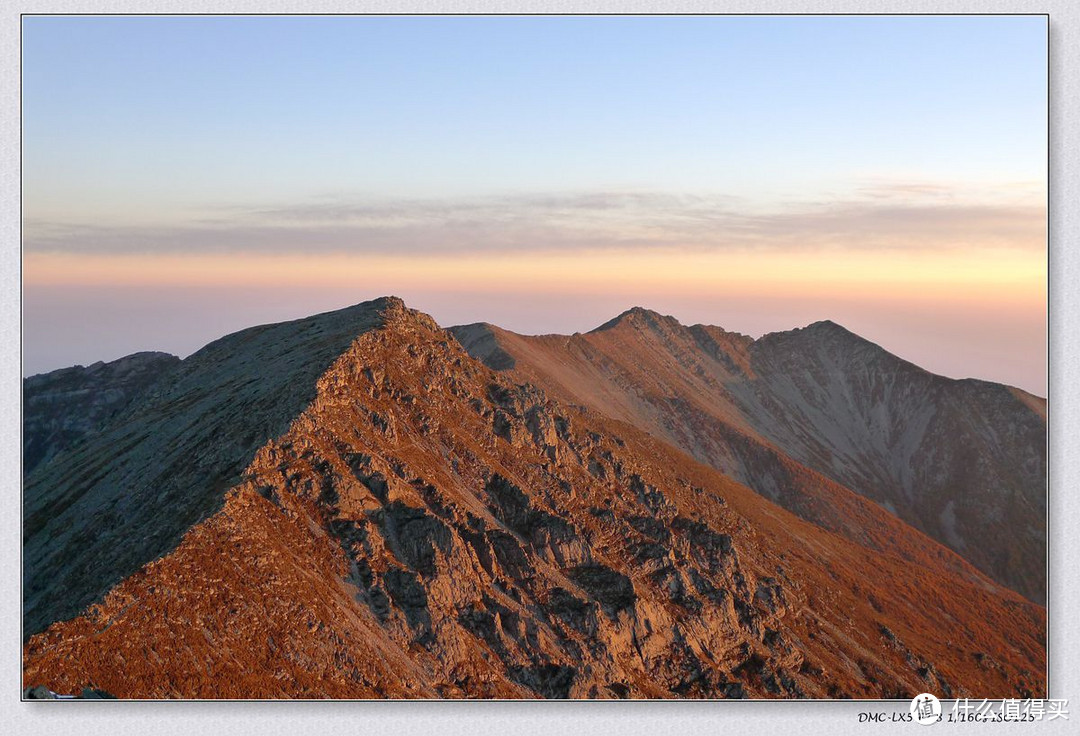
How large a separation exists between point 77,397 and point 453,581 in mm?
97523

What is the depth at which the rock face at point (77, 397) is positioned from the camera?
148 m

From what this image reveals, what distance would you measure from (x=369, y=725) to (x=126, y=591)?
1387 centimetres

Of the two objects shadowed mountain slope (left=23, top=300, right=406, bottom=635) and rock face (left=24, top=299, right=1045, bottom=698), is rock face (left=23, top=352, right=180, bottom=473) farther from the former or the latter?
rock face (left=24, top=299, right=1045, bottom=698)

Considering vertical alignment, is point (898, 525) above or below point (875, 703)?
below

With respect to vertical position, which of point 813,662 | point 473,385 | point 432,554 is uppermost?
point 473,385

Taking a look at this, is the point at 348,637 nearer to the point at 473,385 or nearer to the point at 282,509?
the point at 282,509

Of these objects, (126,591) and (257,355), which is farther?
(257,355)

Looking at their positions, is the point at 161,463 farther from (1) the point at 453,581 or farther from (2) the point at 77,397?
(2) the point at 77,397

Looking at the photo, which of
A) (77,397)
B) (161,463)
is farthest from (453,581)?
(77,397)

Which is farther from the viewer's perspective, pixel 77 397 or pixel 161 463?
pixel 77 397

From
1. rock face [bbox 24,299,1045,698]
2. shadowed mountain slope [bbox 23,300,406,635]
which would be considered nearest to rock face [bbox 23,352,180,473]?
shadowed mountain slope [bbox 23,300,406,635]

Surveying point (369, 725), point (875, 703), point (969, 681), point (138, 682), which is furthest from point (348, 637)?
point (969, 681)

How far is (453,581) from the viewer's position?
74.4 m

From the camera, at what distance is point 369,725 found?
5806 cm
